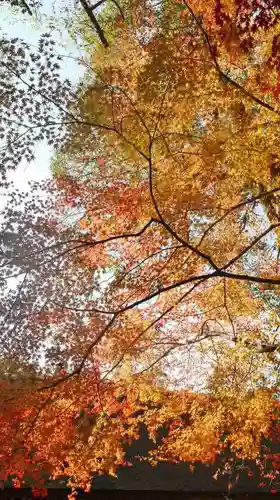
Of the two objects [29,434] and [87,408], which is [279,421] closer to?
[87,408]

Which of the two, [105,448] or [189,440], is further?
[189,440]

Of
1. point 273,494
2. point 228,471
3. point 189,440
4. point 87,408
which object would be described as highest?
point 87,408

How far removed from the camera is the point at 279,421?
11.4 meters

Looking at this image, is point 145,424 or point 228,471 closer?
point 228,471

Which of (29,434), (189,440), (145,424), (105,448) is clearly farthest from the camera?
(145,424)

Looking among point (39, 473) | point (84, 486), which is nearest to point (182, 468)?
point (84, 486)

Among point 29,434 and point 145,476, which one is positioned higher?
point 29,434

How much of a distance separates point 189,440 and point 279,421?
3.03m

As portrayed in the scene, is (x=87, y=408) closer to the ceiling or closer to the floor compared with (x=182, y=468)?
closer to the ceiling

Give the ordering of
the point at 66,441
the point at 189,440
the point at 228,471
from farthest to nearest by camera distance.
→ 1. the point at 228,471
2. the point at 189,440
3. the point at 66,441

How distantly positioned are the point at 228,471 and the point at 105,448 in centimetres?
325

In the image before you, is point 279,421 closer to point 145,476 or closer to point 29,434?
point 145,476

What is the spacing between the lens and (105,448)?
859cm

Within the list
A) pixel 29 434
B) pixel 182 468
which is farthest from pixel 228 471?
pixel 29 434
